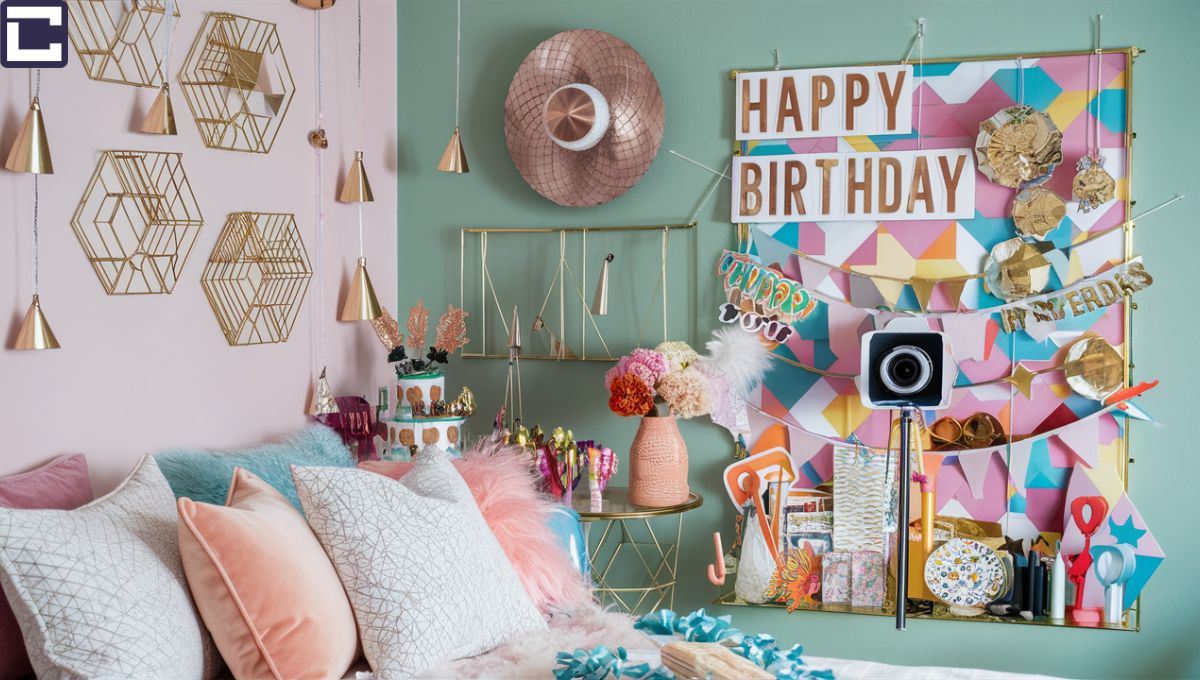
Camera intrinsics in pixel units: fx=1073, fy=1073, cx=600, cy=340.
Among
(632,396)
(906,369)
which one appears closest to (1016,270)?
(906,369)

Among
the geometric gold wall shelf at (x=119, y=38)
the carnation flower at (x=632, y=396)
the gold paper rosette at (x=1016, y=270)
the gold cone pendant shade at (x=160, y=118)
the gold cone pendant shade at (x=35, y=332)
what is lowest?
the carnation flower at (x=632, y=396)

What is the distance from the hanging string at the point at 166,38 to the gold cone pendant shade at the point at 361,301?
819 millimetres

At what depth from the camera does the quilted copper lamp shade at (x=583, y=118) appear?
3051 millimetres

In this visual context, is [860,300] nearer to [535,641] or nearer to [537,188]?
[537,188]

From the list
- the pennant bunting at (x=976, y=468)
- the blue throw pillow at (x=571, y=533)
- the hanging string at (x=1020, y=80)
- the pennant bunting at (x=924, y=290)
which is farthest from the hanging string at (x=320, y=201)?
the hanging string at (x=1020, y=80)

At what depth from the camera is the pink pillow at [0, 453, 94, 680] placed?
Result: 1.72 meters

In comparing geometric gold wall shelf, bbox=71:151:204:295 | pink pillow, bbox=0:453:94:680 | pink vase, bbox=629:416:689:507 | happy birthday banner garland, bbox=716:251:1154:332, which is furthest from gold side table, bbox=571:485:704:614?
pink pillow, bbox=0:453:94:680

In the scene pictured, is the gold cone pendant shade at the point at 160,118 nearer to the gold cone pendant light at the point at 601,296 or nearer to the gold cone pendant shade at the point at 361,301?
the gold cone pendant shade at the point at 361,301

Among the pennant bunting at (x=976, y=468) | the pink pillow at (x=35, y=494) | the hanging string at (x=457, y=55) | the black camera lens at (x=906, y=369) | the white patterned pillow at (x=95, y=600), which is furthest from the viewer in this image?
the hanging string at (x=457, y=55)

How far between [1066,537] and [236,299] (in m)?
2.25

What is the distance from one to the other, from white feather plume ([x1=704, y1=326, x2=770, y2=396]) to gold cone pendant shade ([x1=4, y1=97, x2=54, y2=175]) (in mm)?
1722

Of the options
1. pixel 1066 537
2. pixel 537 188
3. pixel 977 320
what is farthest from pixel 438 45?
pixel 1066 537

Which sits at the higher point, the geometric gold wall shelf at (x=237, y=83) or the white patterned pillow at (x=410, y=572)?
the geometric gold wall shelf at (x=237, y=83)

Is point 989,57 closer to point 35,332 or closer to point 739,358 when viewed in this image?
point 739,358
